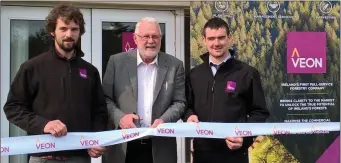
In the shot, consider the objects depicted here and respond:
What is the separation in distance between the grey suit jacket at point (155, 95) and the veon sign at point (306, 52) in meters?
2.65

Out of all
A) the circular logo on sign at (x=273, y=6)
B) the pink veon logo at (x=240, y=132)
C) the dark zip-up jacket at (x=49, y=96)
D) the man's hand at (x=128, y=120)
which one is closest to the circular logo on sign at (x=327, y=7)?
the circular logo on sign at (x=273, y=6)

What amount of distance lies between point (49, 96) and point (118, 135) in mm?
606

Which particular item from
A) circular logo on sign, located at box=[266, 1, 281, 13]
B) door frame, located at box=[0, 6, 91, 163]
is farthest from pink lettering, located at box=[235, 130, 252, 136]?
door frame, located at box=[0, 6, 91, 163]

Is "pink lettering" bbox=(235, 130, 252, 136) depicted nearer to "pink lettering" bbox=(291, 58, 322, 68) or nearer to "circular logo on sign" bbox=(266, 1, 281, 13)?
"pink lettering" bbox=(291, 58, 322, 68)

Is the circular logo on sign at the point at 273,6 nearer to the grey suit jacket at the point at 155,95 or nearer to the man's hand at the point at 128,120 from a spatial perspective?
the grey suit jacket at the point at 155,95

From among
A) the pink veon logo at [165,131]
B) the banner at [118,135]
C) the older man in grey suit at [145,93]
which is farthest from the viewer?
the older man in grey suit at [145,93]

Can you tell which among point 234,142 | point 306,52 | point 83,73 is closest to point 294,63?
point 306,52

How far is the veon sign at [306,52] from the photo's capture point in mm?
5863

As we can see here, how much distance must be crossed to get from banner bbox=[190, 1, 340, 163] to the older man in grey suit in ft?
7.65

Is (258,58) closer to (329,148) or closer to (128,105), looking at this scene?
(329,148)

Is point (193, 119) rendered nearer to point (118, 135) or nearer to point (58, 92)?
point (118, 135)

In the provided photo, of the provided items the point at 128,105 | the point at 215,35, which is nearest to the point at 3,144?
the point at 128,105

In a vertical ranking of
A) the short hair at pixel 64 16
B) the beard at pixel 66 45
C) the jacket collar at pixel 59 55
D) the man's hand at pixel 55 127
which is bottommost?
the man's hand at pixel 55 127

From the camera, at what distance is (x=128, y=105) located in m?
3.53
